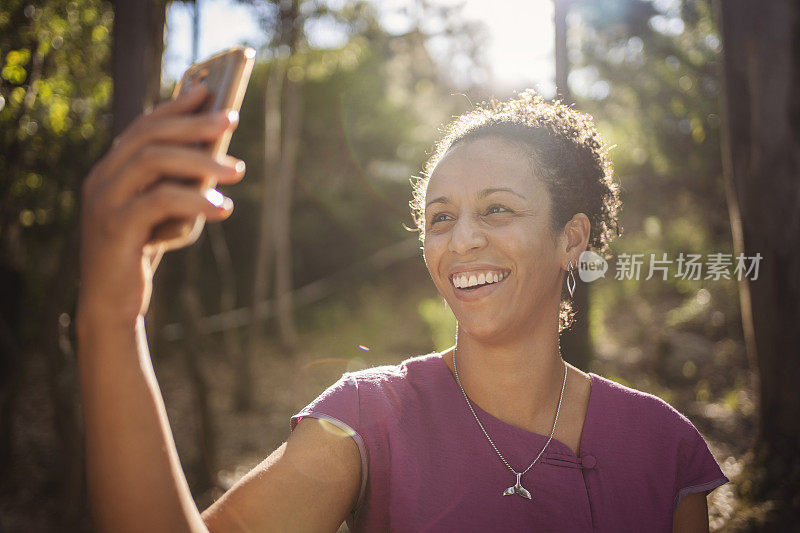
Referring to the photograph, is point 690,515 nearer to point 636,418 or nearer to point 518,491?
point 636,418

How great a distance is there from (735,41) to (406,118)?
12285 millimetres

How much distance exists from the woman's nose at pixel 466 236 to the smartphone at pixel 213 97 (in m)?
1.03

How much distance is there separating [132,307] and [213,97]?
320 mm

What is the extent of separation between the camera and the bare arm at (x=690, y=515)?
1707 mm

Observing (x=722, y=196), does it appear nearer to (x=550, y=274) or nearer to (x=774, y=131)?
(x=774, y=131)

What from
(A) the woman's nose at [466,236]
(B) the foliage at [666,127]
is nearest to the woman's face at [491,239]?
(A) the woman's nose at [466,236]

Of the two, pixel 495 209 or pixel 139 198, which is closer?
pixel 139 198

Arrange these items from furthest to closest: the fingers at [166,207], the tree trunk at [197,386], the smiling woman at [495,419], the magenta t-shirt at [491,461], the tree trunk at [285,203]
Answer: the tree trunk at [285,203], the tree trunk at [197,386], the magenta t-shirt at [491,461], the smiling woman at [495,419], the fingers at [166,207]

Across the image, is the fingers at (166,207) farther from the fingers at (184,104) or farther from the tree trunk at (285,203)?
the tree trunk at (285,203)

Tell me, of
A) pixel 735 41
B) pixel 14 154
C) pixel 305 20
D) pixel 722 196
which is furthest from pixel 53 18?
pixel 722 196

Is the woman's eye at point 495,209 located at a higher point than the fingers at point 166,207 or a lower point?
higher

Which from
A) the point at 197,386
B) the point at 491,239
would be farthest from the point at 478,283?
the point at 197,386

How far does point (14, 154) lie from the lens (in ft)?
17.5

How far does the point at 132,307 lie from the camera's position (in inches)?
30.8
